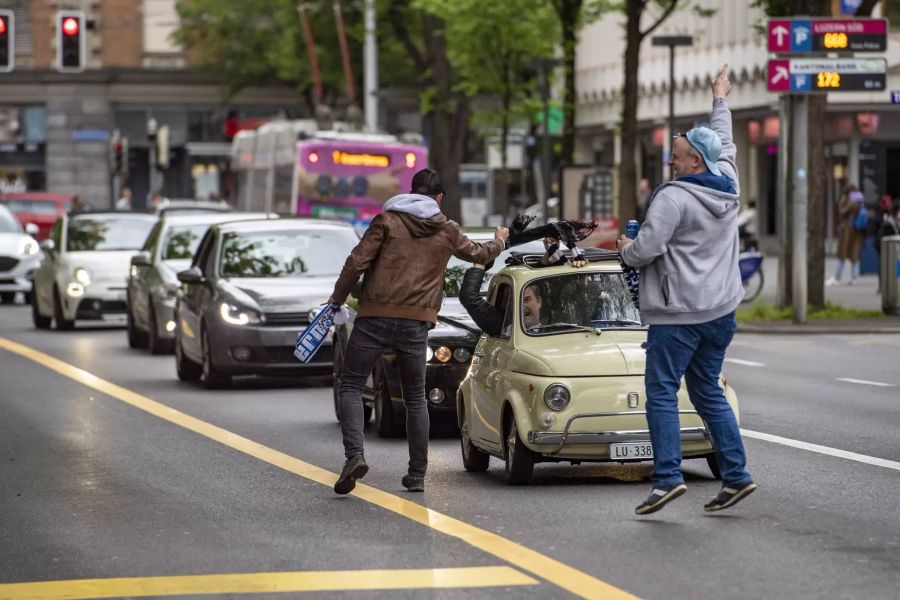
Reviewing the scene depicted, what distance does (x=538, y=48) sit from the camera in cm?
4819

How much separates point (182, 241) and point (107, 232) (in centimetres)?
447

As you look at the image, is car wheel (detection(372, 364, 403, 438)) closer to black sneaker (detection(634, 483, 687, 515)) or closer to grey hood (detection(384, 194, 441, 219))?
grey hood (detection(384, 194, 441, 219))

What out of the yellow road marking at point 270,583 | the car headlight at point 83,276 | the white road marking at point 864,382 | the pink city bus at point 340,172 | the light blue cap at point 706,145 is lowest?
the yellow road marking at point 270,583

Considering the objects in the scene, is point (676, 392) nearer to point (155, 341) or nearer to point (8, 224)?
point (155, 341)

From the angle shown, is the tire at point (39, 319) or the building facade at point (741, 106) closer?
the tire at point (39, 319)

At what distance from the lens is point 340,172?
4019 cm

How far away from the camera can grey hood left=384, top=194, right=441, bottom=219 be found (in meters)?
10.9

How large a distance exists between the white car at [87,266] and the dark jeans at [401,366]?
16.4 meters

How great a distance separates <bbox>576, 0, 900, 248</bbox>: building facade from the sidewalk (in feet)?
18.6

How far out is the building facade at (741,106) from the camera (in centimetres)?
5066

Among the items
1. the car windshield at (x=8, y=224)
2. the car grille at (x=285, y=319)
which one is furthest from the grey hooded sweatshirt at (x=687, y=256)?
the car windshield at (x=8, y=224)

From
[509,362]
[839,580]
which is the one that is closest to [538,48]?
[509,362]

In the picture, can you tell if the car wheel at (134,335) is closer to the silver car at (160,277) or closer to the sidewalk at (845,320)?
the silver car at (160,277)

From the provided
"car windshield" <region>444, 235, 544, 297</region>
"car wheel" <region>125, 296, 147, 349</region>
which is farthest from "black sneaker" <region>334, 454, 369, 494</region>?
"car wheel" <region>125, 296, 147, 349</region>
